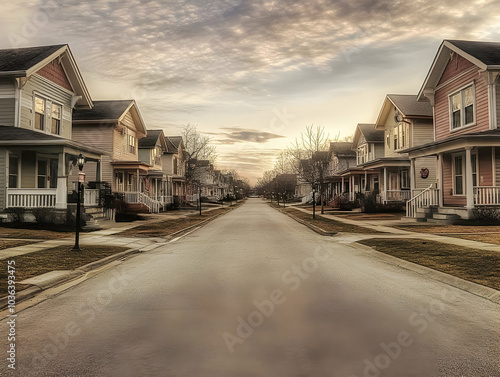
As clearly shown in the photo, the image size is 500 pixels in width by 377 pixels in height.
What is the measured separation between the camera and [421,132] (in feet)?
111

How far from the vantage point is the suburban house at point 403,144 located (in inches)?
1315

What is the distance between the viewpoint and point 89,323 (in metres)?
5.72

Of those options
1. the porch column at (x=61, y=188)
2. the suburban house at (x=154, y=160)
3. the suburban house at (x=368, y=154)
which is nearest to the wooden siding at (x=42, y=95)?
the porch column at (x=61, y=188)

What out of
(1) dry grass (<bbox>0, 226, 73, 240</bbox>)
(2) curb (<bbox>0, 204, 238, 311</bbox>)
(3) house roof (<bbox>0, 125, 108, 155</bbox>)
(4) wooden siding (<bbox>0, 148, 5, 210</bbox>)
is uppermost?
(3) house roof (<bbox>0, 125, 108, 155</bbox>)

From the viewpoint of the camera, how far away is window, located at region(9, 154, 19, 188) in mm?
20655

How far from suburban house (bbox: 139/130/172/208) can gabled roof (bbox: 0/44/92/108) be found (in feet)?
53.6

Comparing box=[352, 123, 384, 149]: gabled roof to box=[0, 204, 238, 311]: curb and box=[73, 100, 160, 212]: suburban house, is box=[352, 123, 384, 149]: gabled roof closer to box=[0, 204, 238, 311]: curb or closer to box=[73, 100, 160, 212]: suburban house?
box=[73, 100, 160, 212]: suburban house

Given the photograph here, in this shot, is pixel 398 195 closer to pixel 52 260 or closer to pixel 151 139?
pixel 151 139

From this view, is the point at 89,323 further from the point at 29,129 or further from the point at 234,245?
the point at 29,129

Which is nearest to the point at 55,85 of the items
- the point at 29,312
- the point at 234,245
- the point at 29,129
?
the point at 29,129

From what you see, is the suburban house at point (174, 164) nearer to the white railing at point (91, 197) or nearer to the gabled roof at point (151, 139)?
the gabled roof at point (151, 139)

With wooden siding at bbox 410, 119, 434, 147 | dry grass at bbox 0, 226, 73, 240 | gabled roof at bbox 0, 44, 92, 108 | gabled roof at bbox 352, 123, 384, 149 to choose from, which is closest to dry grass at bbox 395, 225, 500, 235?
wooden siding at bbox 410, 119, 434, 147

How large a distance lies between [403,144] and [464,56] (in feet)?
44.1

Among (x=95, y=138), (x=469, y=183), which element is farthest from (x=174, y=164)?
(x=469, y=183)
